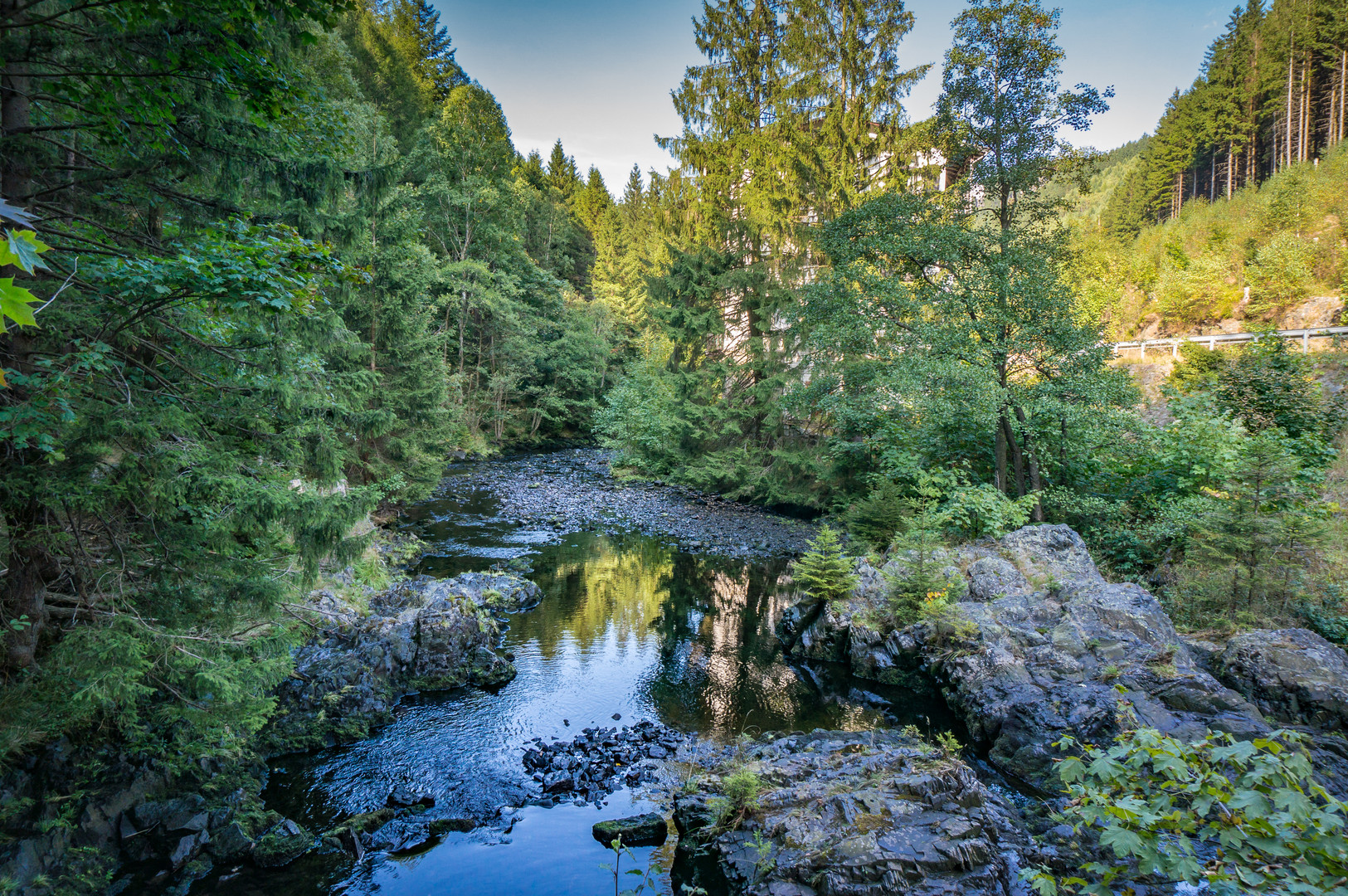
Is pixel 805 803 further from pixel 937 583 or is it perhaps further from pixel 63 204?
pixel 63 204

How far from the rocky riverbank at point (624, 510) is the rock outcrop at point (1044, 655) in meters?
4.20

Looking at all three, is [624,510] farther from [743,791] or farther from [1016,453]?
[743,791]

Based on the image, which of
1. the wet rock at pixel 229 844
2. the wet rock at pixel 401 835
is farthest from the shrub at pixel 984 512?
the wet rock at pixel 229 844

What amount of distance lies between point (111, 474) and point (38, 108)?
9.94 feet

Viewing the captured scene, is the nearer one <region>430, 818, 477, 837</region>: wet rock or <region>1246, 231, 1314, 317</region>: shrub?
<region>430, 818, 477, 837</region>: wet rock

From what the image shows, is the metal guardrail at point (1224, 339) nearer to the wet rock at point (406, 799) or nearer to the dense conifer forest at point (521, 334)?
the dense conifer forest at point (521, 334)

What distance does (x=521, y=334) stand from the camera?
31906 mm

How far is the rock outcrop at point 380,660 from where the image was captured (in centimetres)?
755

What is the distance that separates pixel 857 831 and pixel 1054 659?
4894mm

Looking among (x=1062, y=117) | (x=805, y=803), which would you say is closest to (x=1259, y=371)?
(x=1062, y=117)

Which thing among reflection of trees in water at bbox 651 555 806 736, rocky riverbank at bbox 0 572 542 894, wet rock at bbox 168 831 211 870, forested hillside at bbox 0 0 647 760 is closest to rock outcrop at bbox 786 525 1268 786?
reflection of trees in water at bbox 651 555 806 736

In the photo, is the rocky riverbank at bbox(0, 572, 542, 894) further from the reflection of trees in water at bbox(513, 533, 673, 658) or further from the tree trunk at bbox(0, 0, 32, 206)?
the tree trunk at bbox(0, 0, 32, 206)

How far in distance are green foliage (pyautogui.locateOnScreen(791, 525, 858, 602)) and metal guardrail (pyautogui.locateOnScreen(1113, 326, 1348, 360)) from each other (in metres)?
8.91

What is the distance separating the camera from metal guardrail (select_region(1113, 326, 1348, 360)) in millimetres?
16422
